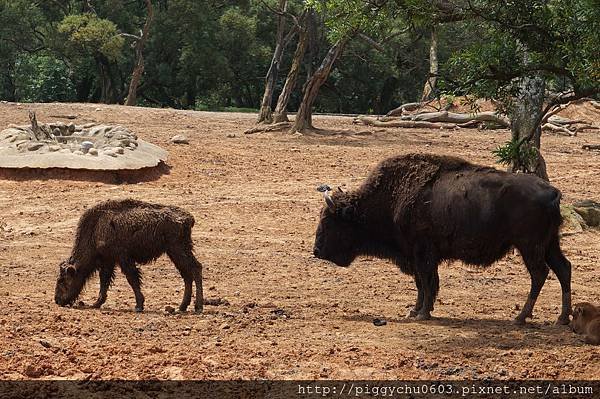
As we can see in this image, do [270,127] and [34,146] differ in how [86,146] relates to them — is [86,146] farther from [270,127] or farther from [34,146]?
[270,127]

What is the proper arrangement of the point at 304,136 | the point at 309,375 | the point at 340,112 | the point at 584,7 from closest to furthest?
1. the point at 309,375
2. the point at 584,7
3. the point at 304,136
4. the point at 340,112

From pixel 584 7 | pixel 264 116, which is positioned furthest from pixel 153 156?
pixel 584 7

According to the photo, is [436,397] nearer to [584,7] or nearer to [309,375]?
[309,375]

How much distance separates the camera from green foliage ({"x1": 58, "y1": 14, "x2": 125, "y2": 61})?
4053 centimetres

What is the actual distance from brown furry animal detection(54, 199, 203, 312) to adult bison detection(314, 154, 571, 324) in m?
1.51

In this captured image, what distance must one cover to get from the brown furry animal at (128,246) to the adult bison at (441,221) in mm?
1513

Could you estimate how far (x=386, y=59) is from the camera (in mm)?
46406

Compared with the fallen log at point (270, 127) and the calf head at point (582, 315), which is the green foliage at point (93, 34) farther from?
the calf head at point (582, 315)

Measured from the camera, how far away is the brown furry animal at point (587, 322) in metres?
8.73

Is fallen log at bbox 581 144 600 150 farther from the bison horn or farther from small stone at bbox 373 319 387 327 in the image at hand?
small stone at bbox 373 319 387 327

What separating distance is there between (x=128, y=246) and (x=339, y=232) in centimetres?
234

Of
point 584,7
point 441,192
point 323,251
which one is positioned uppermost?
point 584,7

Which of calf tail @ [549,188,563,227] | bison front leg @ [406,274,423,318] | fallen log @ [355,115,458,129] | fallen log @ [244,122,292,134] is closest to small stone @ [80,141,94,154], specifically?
fallen log @ [244,122,292,134]

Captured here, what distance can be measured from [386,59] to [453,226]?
3708 centimetres
